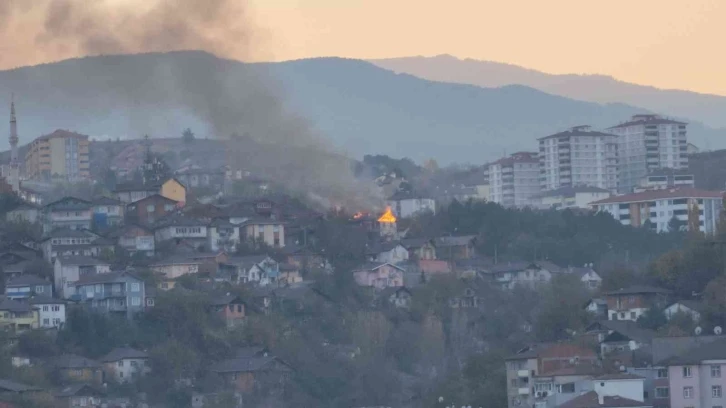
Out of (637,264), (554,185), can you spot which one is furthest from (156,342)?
(554,185)

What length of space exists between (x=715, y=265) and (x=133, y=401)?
1724cm

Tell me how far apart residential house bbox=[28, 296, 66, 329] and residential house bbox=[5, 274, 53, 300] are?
2.23m

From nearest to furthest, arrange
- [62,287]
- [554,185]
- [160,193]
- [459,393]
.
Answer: [459,393]
[62,287]
[160,193]
[554,185]

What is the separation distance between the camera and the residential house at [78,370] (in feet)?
217

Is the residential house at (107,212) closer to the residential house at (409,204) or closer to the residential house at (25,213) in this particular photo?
the residential house at (25,213)

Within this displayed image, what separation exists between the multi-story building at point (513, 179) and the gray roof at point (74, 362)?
6182cm

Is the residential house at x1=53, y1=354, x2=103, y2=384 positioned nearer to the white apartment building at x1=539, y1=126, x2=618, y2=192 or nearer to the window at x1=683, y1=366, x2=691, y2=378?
the window at x1=683, y1=366, x2=691, y2=378

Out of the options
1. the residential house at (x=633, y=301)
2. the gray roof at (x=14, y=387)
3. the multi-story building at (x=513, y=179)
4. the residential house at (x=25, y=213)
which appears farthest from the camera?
the multi-story building at (x=513, y=179)

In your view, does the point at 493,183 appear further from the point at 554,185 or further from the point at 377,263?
the point at 377,263

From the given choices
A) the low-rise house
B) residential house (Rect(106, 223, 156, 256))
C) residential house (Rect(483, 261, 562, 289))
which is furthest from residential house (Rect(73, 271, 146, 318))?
residential house (Rect(483, 261, 562, 289))

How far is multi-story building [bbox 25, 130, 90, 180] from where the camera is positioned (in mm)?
115188

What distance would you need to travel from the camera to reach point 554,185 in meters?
125

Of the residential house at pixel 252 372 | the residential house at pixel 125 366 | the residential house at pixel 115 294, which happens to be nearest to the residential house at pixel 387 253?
the residential house at pixel 115 294

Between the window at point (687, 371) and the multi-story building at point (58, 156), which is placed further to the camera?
the multi-story building at point (58, 156)
